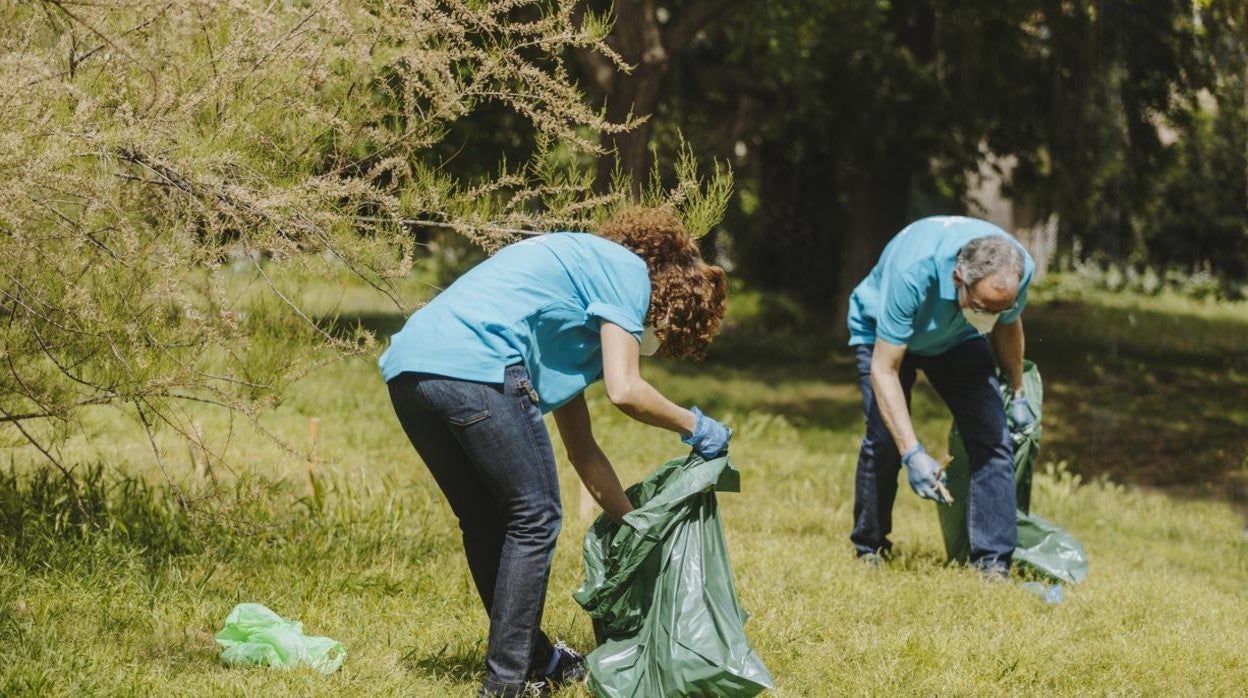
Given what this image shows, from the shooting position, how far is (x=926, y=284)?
5.40 metres

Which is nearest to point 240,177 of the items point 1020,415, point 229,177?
point 229,177

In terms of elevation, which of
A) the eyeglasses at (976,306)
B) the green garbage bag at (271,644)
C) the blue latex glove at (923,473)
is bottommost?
the green garbage bag at (271,644)

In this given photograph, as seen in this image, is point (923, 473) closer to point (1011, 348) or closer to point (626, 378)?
point (1011, 348)

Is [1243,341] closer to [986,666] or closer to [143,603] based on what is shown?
[986,666]

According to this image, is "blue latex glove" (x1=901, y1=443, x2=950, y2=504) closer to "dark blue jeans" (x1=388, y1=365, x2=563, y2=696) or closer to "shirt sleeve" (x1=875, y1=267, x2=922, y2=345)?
"shirt sleeve" (x1=875, y1=267, x2=922, y2=345)

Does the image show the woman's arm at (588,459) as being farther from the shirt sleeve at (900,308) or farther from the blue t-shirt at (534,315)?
the shirt sleeve at (900,308)

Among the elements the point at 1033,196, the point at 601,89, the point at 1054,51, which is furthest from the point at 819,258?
the point at 601,89

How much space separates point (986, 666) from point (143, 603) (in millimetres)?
2912

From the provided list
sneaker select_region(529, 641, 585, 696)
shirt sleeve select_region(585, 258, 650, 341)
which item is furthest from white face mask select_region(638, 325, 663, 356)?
sneaker select_region(529, 641, 585, 696)

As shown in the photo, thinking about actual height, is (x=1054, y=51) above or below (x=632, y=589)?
above

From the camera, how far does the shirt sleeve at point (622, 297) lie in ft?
11.9

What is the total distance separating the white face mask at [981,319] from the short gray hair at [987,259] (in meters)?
0.16

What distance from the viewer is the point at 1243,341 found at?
57.2 feet

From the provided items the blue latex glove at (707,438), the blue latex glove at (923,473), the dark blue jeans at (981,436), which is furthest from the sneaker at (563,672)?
the dark blue jeans at (981,436)
